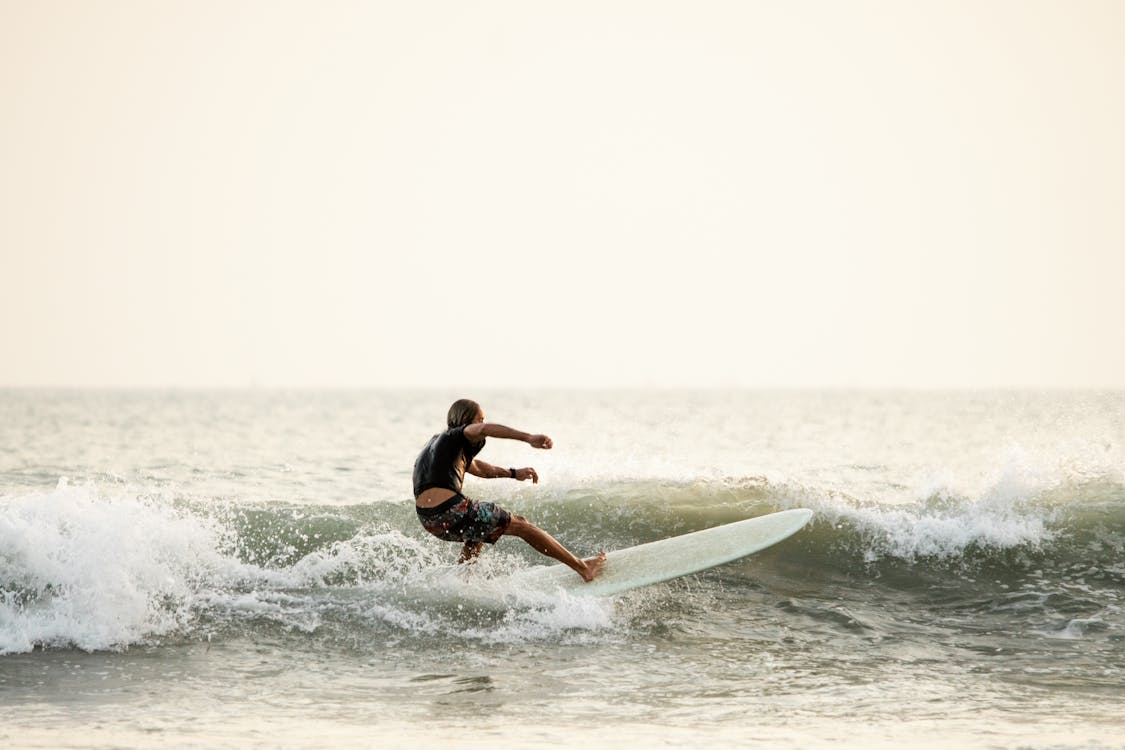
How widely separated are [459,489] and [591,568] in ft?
4.69

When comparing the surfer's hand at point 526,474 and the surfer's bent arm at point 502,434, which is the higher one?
the surfer's bent arm at point 502,434

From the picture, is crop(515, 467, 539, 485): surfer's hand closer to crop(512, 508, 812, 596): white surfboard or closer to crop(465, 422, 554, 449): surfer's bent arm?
crop(465, 422, 554, 449): surfer's bent arm

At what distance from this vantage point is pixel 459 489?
8133mm

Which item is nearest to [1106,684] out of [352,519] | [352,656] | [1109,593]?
[1109,593]

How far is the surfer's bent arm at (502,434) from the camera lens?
7016 mm

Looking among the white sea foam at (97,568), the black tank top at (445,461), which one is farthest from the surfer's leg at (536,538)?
the white sea foam at (97,568)

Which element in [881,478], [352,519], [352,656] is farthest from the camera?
[881,478]

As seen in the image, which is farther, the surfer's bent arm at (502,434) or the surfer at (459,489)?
the surfer at (459,489)

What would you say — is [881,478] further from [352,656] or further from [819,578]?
[352,656]

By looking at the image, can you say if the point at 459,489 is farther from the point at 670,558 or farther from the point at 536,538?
the point at 670,558

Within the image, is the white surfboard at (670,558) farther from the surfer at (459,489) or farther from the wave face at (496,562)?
the surfer at (459,489)

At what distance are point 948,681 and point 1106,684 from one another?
1.03 meters

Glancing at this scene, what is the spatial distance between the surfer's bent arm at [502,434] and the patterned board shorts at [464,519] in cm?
57

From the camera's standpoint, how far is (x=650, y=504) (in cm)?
1238
